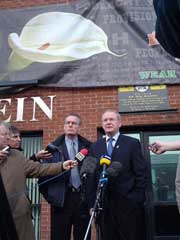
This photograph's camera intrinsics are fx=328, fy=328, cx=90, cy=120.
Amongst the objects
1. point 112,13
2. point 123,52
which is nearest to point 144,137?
point 123,52

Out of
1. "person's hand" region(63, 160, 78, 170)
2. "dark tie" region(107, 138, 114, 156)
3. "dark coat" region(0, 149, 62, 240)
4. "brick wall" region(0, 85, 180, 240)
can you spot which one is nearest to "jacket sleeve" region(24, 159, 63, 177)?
"dark coat" region(0, 149, 62, 240)

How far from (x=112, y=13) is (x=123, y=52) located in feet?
2.42

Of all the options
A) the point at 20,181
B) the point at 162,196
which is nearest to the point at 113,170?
the point at 20,181

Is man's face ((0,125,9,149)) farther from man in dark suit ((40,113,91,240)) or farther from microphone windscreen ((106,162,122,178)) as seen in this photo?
microphone windscreen ((106,162,122,178))

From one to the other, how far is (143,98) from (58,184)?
6.79 ft

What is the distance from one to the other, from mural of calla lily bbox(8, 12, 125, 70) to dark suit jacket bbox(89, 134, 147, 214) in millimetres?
2037

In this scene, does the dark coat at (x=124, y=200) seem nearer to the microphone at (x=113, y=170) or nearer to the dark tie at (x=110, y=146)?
the dark tie at (x=110, y=146)

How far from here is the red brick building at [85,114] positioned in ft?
16.2

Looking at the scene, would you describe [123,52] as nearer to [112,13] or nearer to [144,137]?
[112,13]

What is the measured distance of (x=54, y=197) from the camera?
3.57 m

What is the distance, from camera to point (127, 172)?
354 cm

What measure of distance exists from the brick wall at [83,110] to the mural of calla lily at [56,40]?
0.56 m

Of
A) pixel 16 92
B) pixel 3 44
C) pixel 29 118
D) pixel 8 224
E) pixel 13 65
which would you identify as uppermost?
pixel 3 44

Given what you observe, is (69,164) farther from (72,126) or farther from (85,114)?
(85,114)
